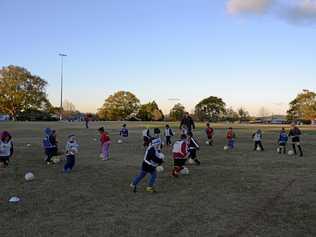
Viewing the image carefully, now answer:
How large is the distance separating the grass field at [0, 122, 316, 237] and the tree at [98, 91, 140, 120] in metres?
97.0

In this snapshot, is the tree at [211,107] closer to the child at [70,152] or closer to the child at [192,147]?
the child at [192,147]

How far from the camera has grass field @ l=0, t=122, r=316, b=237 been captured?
7070mm

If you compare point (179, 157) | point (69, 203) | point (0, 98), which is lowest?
point (69, 203)

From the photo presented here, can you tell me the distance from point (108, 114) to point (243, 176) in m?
101

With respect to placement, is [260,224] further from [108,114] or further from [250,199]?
[108,114]

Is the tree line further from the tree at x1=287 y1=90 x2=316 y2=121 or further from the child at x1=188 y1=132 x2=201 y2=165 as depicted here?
the child at x1=188 y1=132 x2=201 y2=165

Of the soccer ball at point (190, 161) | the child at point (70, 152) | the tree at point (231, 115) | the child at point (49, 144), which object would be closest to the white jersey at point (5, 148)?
the child at point (49, 144)

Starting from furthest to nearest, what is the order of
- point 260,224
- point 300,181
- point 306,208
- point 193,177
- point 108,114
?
point 108,114, point 193,177, point 300,181, point 306,208, point 260,224

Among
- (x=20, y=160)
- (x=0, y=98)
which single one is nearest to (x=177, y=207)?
(x=20, y=160)

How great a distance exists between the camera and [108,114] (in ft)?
369

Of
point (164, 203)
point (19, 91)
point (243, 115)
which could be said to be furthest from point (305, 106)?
point (164, 203)

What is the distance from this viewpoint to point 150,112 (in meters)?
111

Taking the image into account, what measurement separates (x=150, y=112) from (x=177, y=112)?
9.36 m

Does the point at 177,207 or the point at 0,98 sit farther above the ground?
the point at 0,98
